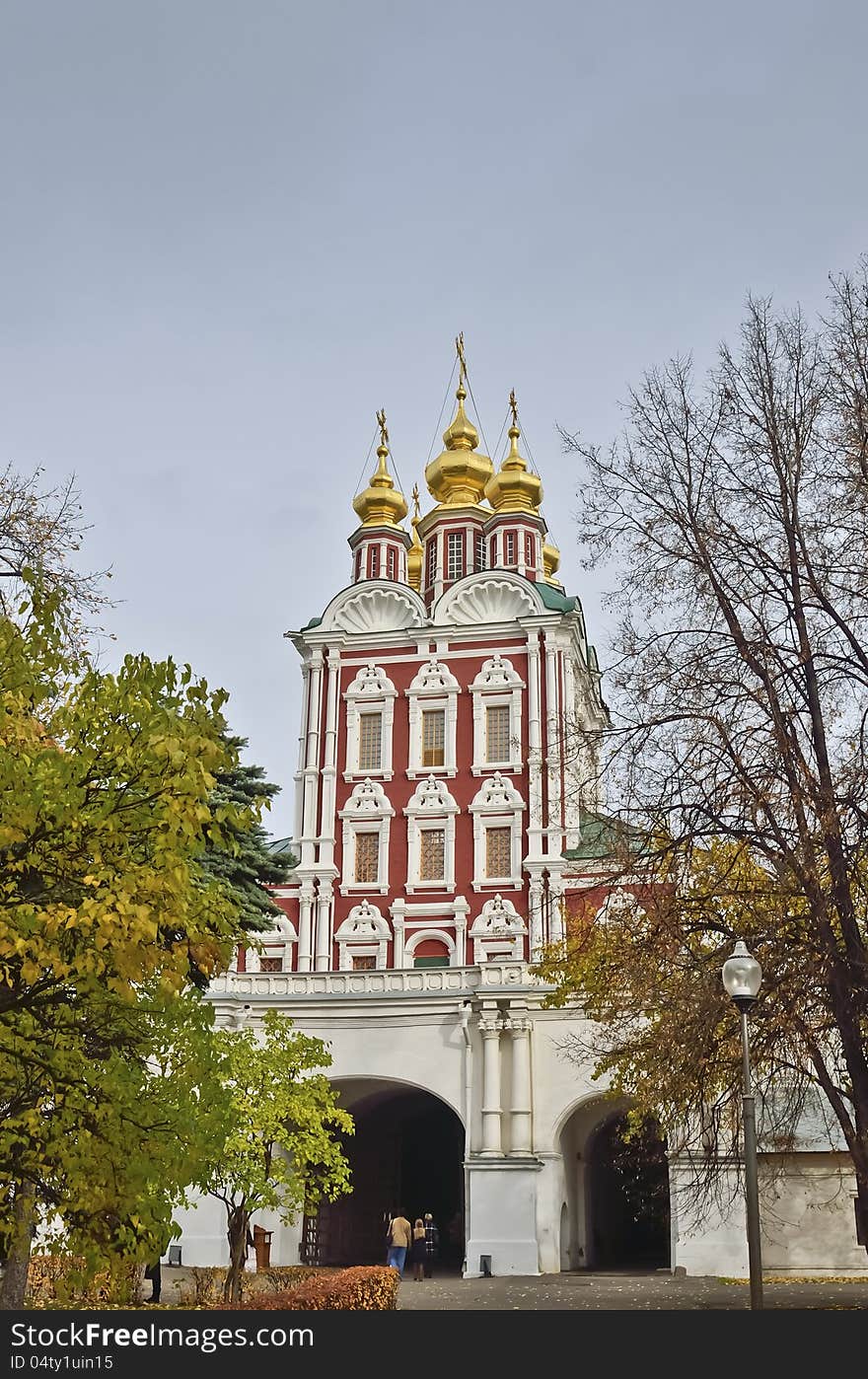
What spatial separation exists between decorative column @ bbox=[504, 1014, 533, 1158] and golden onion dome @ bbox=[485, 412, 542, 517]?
26.0 m

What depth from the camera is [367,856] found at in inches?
1709

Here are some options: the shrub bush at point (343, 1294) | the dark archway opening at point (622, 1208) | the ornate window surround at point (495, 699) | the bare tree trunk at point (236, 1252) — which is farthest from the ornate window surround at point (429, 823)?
the shrub bush at point (343, 1294)

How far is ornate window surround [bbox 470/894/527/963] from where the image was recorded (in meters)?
40.8

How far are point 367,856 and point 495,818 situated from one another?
13.7 ft

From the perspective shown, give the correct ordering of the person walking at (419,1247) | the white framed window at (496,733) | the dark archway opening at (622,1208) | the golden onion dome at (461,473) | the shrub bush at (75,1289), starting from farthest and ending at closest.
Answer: the golden onion dome at (461,473) → the white framed window at (496,733) → the dark archway opening at (622,1208) → the person walking at (419,1247) → the shrub bush at (75,1289)

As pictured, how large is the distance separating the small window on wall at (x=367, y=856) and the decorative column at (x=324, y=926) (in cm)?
115

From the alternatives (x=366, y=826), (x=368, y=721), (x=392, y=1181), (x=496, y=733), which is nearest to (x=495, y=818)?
(x=496, y=733)

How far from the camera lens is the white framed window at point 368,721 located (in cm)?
4434

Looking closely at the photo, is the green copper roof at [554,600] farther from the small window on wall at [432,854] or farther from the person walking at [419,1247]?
the person walking at [419,1247]

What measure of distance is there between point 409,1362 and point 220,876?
18.4 metres

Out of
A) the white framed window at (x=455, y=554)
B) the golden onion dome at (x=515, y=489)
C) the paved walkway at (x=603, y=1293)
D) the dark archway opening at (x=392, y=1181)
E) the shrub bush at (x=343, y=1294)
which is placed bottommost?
the paved walkway at (x=603, y=1293)

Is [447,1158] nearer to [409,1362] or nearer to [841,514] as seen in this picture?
[841,514]

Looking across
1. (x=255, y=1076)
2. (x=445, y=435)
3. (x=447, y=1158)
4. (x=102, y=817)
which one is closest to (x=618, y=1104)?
(x=447, y=1158)

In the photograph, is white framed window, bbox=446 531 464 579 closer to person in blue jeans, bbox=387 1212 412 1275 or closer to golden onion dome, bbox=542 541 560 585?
golden onion dome, bbox=542 541 560 585
